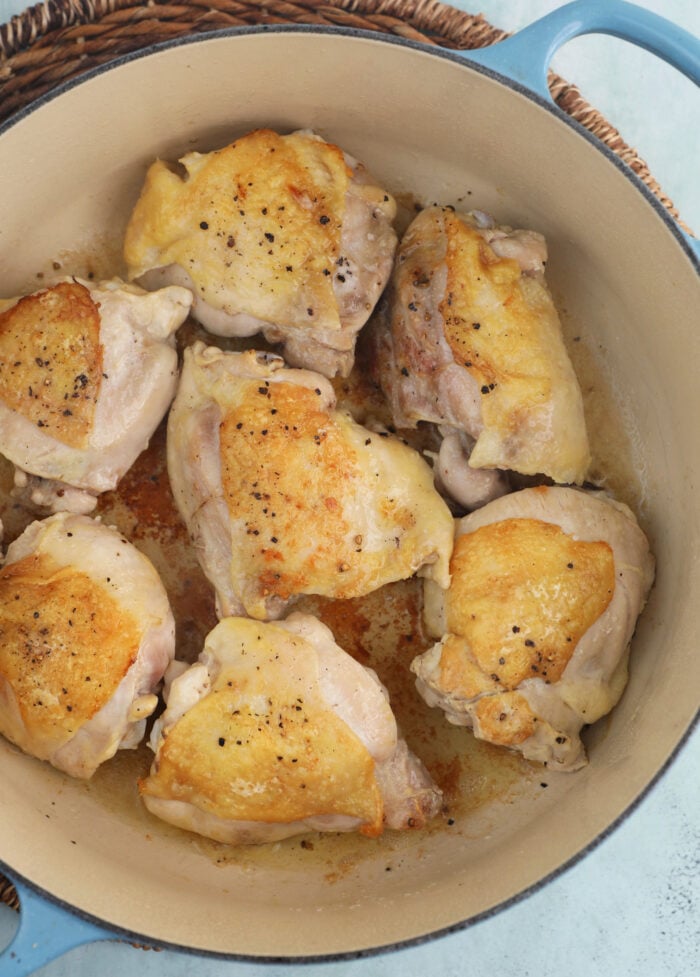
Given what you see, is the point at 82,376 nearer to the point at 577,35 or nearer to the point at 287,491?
the point at 287,491

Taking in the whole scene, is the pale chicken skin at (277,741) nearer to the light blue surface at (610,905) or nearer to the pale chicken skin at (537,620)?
the pale chicken skin at (537,620)

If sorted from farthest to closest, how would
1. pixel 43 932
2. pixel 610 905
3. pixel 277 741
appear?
pixel 610 905 < pixel 277 741 < pixel 43 932

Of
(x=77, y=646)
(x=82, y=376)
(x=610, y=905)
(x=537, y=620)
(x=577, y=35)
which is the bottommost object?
(x=610, y=905)

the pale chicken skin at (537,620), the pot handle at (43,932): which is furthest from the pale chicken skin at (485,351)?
the pot handle at (43,932)

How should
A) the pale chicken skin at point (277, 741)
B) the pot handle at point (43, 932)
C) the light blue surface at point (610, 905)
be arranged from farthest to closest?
the light blue surface at point (610, 905) < the pale chicken skin at point (277, 741) < the pot handle at point (43, 932)

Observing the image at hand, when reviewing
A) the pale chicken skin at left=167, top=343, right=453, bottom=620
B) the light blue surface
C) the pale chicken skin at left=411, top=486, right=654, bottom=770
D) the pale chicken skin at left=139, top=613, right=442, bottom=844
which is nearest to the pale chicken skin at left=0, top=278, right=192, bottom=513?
the pale chicken skin at left=167, top=343, right=453, bottom=620

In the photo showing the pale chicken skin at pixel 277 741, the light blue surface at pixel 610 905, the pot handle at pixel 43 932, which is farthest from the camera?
the light blue surface at pixel 610 905

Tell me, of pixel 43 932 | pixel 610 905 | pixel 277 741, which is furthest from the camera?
pixel 610 905

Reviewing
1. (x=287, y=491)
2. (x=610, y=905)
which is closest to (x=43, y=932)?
(x=287, y=491)
